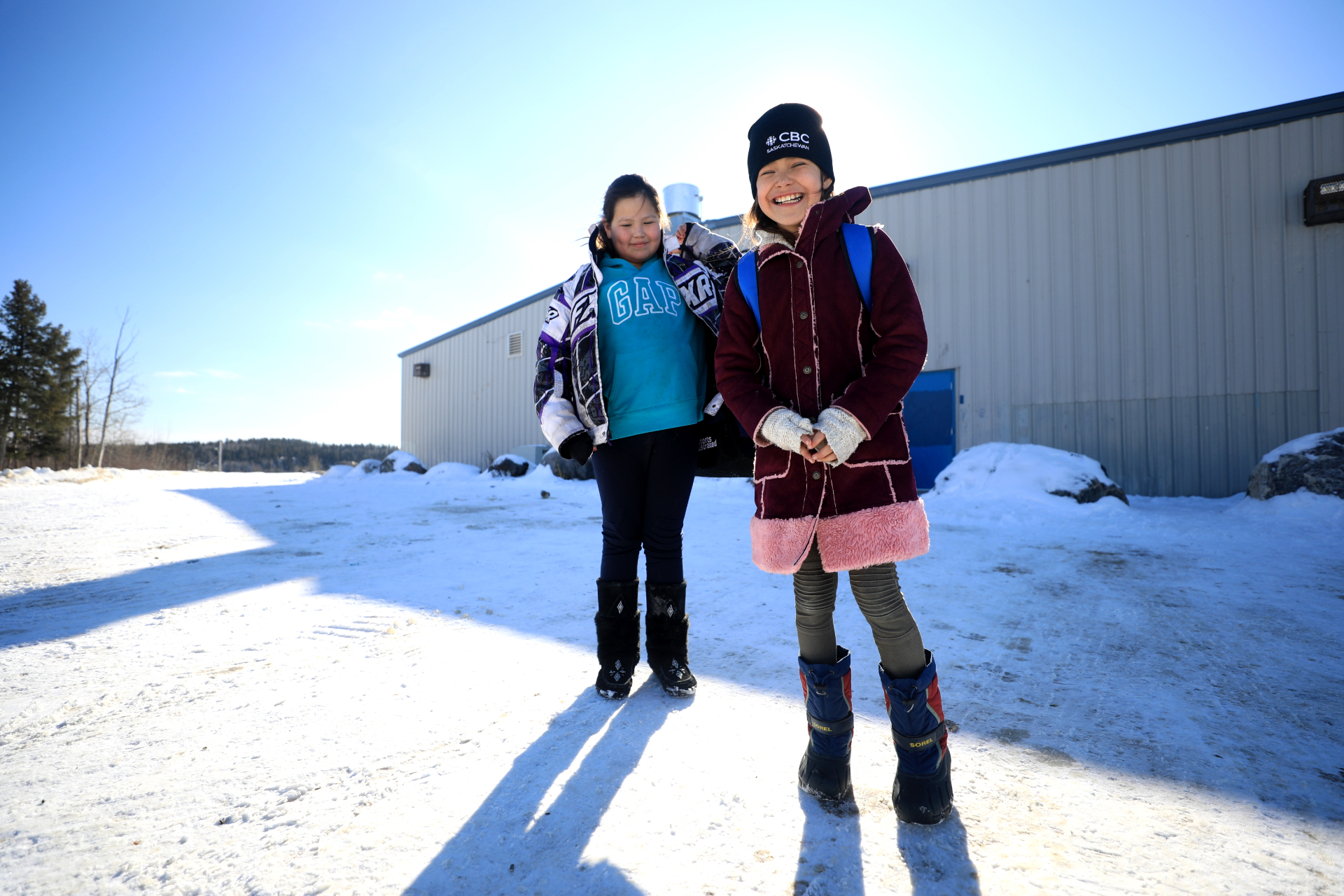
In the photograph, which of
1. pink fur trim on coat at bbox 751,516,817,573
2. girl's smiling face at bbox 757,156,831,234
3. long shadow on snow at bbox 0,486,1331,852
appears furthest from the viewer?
long shadow on snow at bbox 0,486,1331,852

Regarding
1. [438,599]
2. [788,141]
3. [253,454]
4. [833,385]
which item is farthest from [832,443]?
[253,454]

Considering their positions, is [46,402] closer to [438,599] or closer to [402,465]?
[402,465]

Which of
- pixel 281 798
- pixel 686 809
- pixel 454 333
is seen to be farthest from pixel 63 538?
pixel 454 333

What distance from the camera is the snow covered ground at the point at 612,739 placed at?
100cm

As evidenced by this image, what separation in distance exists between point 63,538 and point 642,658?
455 cm

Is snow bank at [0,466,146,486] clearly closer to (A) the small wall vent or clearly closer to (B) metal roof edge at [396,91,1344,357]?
(B) metal roof edge at [396,91,1344,357]

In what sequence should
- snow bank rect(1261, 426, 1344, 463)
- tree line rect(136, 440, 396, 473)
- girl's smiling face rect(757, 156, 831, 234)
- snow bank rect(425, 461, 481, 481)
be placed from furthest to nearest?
tree line rect(136, 440, 396, 473), snow bank rect(425, 461, 481, 481), snow bank rect(1261, 426, 1344, 463), girl's smiling face rect(757, 156, 831, 234)

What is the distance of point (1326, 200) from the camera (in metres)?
6.61

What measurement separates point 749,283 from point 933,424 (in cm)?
816

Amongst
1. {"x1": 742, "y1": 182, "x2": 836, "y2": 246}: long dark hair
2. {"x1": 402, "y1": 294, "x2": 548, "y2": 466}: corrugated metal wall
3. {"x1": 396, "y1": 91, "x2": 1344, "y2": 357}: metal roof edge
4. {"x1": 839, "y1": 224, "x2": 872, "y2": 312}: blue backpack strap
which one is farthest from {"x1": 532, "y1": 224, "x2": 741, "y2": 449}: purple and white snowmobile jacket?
{"x1": 402, "y1": 294, "x2": 548, "y2": 466}: corrugated metal wall

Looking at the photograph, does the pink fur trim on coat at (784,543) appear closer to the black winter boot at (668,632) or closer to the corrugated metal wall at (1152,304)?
the black winter boot at (668,632)

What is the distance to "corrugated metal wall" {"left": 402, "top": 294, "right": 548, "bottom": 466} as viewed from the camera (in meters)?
14.3

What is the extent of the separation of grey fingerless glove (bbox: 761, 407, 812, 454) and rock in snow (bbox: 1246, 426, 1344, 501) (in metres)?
6.95

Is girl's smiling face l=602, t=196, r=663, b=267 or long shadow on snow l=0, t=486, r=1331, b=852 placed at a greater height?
girl's smiling face l=602, t=196, r=663, b=267
